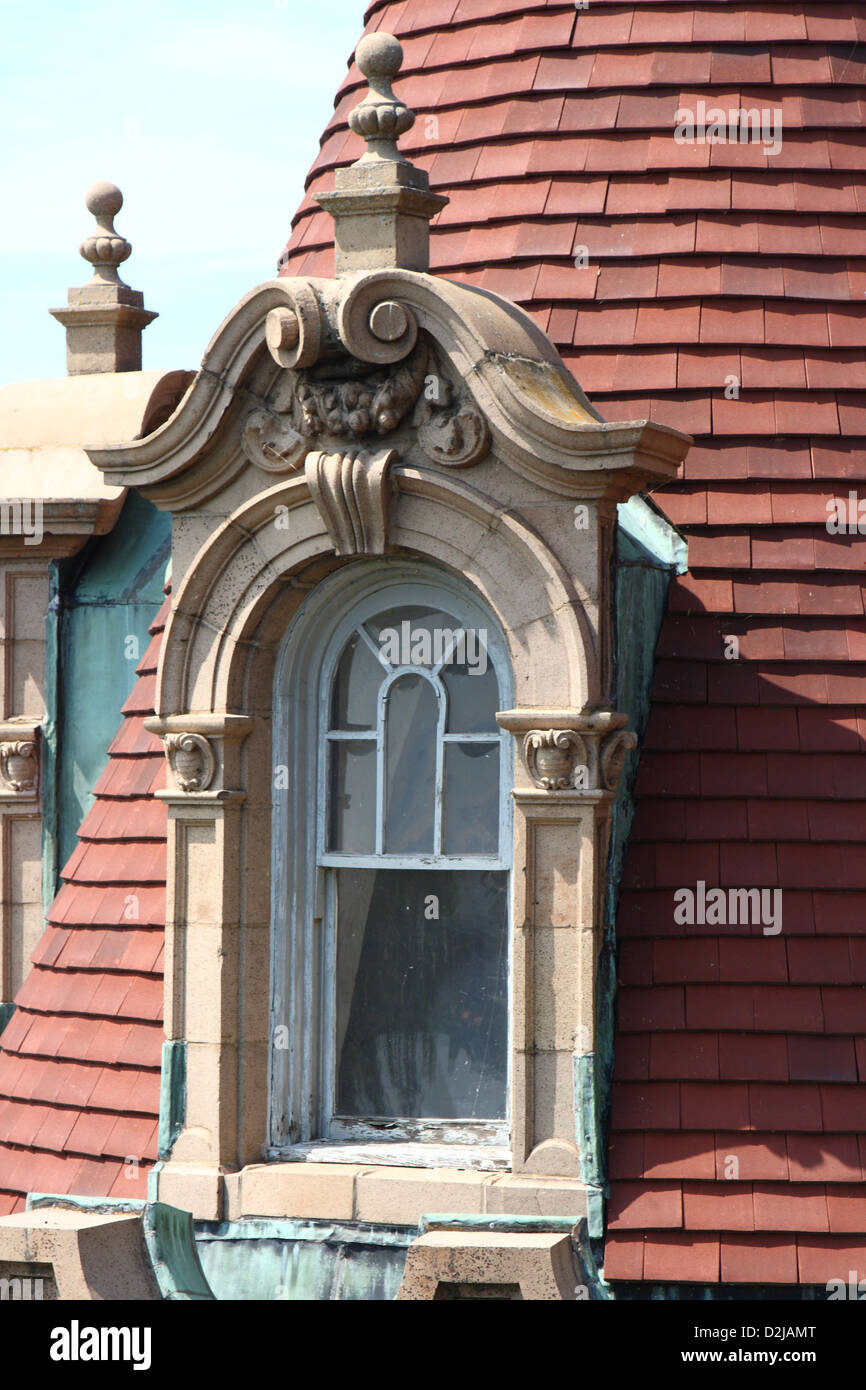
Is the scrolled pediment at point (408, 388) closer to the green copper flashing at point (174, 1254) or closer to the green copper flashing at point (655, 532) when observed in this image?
the green copper flashing at point (655, 532)

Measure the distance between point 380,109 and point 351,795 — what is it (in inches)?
104

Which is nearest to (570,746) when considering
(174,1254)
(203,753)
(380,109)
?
(203,753)

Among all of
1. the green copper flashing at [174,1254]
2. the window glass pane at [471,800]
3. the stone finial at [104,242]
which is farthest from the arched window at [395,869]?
the stone finial at [104,242]

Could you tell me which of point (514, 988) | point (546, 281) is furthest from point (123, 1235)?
point (546, 281)

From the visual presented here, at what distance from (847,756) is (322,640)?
6.86 ft

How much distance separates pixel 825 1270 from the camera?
6.81 m

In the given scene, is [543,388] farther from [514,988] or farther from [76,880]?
[76,880]

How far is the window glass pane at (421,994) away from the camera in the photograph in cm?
752

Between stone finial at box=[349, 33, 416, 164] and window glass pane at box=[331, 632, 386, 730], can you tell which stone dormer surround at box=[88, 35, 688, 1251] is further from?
window glass pane at box=[331, 632, 386, 730]

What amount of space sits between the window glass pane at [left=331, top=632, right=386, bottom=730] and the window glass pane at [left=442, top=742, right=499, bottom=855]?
1.28 ft

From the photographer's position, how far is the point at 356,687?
774cm

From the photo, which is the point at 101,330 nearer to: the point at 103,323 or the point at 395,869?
the point at 103,323

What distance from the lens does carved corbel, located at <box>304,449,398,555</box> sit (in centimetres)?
720

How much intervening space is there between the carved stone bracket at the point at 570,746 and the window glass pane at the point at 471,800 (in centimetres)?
44
